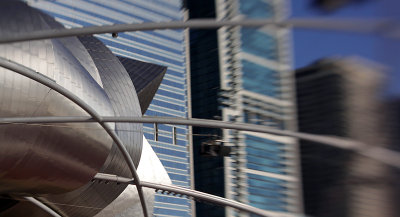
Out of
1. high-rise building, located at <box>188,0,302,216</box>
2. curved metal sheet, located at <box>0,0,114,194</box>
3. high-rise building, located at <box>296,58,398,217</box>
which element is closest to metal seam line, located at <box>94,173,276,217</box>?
high-rise building, located at <box>188,0,302,216</box>

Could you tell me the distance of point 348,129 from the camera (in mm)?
13508

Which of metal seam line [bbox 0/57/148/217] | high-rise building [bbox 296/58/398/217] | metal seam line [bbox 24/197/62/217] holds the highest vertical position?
metal seam line [bbox 0/57/148/217]

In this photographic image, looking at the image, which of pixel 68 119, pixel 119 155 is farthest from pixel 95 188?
pixel 68 119

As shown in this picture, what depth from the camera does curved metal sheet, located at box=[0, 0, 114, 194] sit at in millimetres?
26203

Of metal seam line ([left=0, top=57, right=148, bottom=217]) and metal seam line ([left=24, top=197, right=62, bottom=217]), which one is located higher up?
metal seam line ([left=0, top=57, right=148, bottom=217])

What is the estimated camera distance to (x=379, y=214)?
9555mm

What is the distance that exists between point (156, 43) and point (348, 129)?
5525cm

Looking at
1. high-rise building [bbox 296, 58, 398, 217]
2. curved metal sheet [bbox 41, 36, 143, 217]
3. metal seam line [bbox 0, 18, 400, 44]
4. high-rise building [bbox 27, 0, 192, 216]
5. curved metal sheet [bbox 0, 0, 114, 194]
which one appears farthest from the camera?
curved metal sheet [bbox 41, 36, 143, 217]

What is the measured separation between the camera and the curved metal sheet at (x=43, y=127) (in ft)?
86.0

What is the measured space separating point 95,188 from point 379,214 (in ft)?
90.3

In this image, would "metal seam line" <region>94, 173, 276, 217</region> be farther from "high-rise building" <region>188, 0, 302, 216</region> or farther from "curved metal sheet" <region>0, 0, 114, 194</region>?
"curved metal sheet" <region>0, 0, 114, 194</region>

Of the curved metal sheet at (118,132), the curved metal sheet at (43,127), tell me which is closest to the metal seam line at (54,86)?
the curved metal sheet at (43,127)

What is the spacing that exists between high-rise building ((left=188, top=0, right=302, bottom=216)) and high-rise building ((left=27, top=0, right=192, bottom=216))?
6.79 ft

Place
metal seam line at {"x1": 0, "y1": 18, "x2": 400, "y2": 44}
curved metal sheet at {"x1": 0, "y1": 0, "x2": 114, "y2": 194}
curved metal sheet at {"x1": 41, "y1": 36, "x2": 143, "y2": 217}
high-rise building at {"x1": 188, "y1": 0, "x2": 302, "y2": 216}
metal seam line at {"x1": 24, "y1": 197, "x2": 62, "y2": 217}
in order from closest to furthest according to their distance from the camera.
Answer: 1. metal seam line at {"x1": 0, "y1": 18, "x2": 400, "y2": 44}
2. high-rise building at {"x1": 188, "y1": 0, "x2": 302, "y2": 216}
3. curved metal sheet at {"x1": 0, "y1": 0, "x2": 114, "y2": 194}
4. curved metal sheet at {"x1": 41, "y1": 36, "x2": 143, "y2": 217}
5. metal seam line at {"x1": 24, "y1": 197, "x2": 62, "y2": 217}
